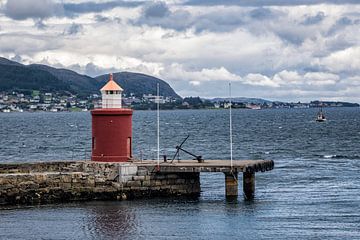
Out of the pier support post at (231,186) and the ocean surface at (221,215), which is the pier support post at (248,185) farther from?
the pier support post at (231,186)

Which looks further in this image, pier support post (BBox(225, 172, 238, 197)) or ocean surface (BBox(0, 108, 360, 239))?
pier support post (BBox(225, 172, 238, 197))

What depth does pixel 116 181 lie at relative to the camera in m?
41.6

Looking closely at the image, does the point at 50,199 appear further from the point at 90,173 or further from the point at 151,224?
the point at 151,224

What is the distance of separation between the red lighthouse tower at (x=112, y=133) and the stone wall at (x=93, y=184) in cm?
131

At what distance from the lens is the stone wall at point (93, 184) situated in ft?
131

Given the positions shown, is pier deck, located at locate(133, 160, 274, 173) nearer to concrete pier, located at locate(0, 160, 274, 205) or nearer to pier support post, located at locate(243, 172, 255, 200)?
concrete pier, located at locate(0, 160, 274, 205)

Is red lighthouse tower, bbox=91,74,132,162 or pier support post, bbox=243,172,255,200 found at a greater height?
red lighthouse tower, bbox=91,74,132,162

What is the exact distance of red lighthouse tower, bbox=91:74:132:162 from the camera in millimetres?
43438

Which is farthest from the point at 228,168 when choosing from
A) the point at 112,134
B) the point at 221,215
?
the point at 112,134

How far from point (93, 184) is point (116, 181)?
1173 millimetres

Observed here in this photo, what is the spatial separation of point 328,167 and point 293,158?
9.04 metres

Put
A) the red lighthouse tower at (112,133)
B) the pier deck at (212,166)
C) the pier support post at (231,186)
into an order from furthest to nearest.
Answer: the red lighthouse tower at (112,133) < the pier support post at (231,186) < the pier deck at (212,166)

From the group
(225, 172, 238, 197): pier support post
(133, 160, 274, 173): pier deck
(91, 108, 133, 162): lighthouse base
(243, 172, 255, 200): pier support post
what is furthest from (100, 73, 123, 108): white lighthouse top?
(243, 172, 255, 200): pier support post

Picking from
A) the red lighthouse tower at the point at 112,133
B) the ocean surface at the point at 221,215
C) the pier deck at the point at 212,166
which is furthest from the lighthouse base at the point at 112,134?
the ocean surface at the point at 221,215
